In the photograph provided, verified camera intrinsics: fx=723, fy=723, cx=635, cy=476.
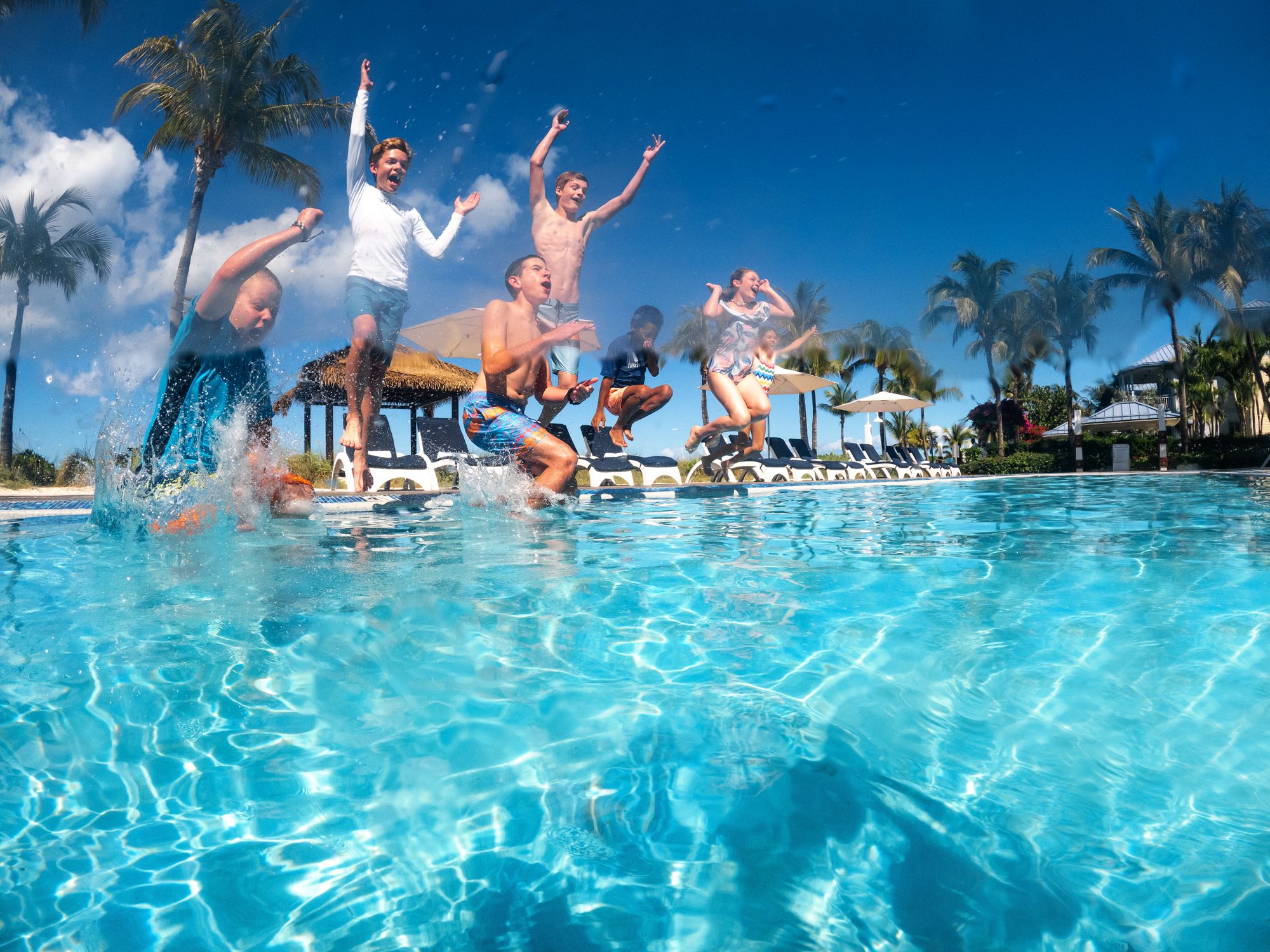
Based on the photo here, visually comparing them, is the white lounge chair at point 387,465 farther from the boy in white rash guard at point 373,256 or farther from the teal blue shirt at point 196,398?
the teal blue shirt at point 196,398

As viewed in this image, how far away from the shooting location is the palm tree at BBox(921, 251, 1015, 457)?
33.4 metres

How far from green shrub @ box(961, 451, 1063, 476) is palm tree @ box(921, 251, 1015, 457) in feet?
22.7

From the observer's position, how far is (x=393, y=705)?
175 centimetres

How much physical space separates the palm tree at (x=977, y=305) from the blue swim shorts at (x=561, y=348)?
103ft

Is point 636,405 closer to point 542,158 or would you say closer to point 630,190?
point 630,190

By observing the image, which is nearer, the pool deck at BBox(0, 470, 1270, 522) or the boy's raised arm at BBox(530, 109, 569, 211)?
the pool deck at BBox(0, 470, 1270, 522)

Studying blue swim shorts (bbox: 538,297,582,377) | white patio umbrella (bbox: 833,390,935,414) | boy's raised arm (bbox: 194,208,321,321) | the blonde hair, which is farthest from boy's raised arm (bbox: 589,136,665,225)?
white patio umbrella (bbox: 833,390,935,414)

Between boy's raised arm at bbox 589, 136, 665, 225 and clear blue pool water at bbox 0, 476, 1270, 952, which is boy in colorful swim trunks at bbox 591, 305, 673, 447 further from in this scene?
clear blue pool water at bbox 0, 476, 1270, 952

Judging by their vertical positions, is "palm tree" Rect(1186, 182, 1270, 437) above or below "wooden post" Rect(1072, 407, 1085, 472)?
above

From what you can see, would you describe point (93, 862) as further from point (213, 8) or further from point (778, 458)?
point (213, 8)

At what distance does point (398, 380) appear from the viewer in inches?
672

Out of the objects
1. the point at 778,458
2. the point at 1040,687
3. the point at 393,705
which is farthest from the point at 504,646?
the point at 778,458

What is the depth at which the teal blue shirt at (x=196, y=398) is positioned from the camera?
4.19 meters

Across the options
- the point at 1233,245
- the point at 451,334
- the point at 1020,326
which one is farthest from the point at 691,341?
the point at 451,334
